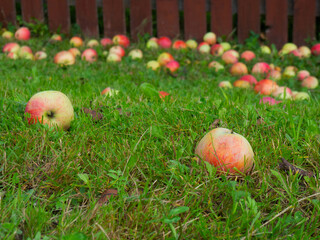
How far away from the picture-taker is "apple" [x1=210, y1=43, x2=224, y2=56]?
5.58m

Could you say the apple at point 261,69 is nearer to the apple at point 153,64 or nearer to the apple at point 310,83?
the apple at point 310,83

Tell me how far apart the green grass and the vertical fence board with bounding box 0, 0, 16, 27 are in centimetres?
430

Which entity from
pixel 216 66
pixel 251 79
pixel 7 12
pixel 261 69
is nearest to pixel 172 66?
pixel 216 66

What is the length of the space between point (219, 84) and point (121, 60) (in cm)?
156

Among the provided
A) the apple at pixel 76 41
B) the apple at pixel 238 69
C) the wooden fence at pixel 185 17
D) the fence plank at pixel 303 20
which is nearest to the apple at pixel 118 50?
the apple at pixel 76 41

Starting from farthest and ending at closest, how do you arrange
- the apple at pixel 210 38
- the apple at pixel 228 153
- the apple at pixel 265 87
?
the apple at pixel 210 38 < the apple at pixel 265 87 < the apple at pixel 228 153

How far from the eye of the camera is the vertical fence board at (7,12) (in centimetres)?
635

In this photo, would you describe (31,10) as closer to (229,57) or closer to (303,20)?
(229,57)

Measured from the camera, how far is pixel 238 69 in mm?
4828

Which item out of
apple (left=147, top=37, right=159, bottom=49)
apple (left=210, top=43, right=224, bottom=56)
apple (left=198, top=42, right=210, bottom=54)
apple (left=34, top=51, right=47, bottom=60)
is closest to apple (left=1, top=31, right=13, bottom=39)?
apple (left=34, top=51, right=47, bottom=60)

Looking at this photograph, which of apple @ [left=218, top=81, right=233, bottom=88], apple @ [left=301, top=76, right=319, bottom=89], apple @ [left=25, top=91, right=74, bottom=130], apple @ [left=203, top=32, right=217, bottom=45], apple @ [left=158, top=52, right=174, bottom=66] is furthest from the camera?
apple @ [left=203, top=32, right=217, bottom=45]

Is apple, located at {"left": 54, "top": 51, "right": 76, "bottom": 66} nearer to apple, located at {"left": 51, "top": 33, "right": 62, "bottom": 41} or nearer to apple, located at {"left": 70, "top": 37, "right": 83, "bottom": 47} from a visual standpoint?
apple, located at {"left": 70, "top": 37, "right": 83, "bottom": 47}

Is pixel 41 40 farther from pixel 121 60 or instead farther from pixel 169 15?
pixel 169 15

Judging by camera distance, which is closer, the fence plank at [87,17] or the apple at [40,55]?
the apple at [40,55]
